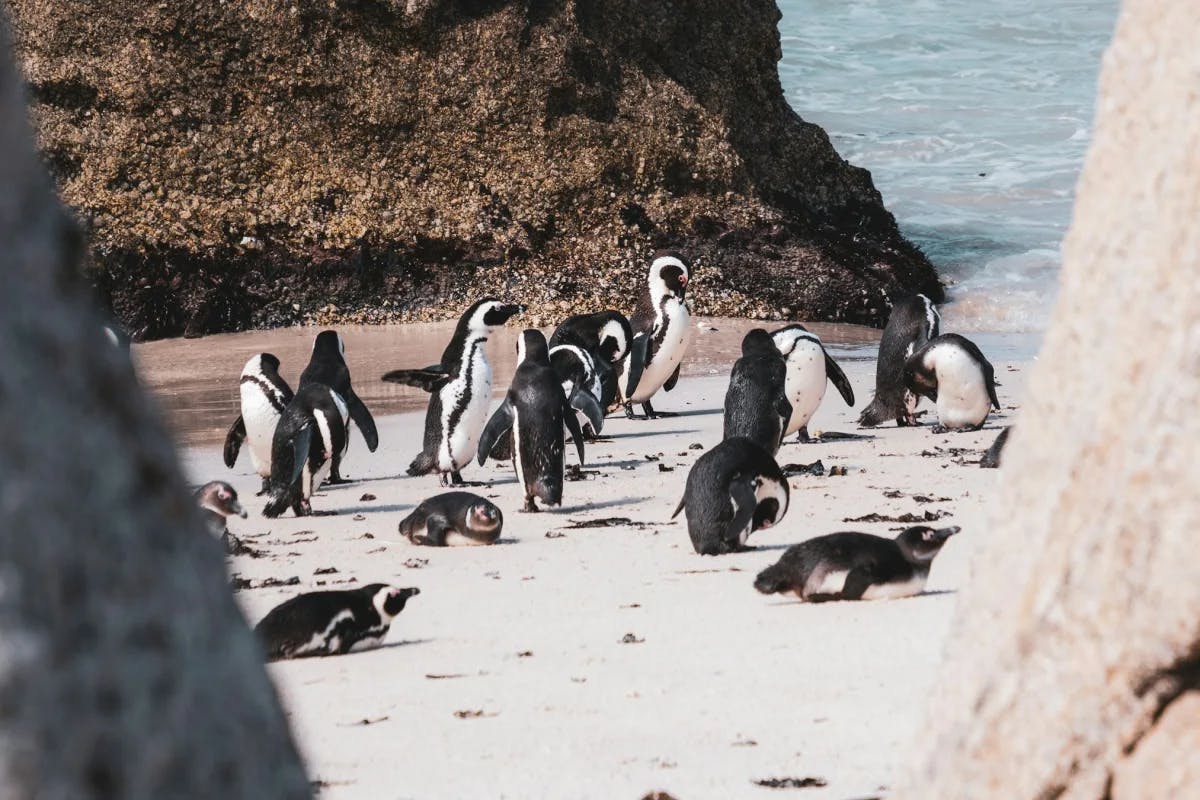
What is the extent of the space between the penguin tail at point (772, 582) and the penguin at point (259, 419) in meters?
4.09

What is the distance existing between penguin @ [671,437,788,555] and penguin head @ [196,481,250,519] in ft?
5.65

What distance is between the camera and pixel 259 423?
8672mm

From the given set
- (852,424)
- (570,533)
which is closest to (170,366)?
(852,424)

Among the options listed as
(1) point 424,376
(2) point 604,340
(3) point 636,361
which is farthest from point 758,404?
(2) point 604,340

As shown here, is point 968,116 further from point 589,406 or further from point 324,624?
point 324,624

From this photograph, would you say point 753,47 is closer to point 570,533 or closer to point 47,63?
point 47,63

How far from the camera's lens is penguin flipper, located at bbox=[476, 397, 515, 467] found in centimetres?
816

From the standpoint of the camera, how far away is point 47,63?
49.1 ft

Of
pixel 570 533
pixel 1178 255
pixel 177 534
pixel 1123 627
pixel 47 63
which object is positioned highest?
pixel 47 63

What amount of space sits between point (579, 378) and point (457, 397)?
1398 millimetres

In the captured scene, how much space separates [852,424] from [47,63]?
8.62 meters

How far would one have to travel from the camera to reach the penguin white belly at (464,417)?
8773 millimetres

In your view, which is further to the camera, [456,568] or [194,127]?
[194,127]

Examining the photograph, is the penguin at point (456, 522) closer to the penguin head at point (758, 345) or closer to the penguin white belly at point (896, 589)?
the penguin white belly at point (896, 589)
